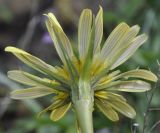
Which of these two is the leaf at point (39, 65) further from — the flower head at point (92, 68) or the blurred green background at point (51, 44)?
the blurred green background at point (51, 44)

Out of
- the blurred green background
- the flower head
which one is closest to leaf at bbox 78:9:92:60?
the flower head

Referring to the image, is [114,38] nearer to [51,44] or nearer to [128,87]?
[128,87]

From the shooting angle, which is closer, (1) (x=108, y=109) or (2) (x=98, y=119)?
(1) (x=108, y=109)

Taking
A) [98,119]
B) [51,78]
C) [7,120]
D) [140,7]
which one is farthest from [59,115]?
[7,120]

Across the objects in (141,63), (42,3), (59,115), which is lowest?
(59,115)

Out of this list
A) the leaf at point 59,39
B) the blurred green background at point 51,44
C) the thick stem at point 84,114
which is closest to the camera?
the thick stem at point 84,114

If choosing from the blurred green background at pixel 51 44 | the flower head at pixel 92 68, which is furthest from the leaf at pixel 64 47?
the blurred green background at pixel 51 44

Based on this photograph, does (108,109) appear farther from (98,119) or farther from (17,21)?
(17,21)

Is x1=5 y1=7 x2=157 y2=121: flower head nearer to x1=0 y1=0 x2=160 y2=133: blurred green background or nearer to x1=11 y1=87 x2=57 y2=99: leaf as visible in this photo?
x1=11 y1=87 x2=57 y2=99: leaf
